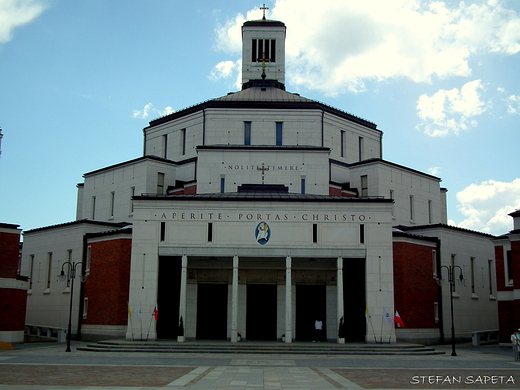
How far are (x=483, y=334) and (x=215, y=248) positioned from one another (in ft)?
84.9

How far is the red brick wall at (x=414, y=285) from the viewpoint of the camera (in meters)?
48.8

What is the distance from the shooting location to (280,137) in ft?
205

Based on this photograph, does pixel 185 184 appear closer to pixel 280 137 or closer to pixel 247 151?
pixel 247 151

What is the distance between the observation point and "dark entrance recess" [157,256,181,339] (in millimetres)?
48250

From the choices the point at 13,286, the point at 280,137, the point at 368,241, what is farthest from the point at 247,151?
the point at 13,286

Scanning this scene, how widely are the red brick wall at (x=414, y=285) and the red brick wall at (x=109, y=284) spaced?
2222 centimetres

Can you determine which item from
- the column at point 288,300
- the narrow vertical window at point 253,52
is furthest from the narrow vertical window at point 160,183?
the narrow vertical window at point 253,52

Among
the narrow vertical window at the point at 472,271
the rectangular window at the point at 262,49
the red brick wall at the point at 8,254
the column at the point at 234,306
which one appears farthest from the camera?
the rectangular window at the point at 262,49

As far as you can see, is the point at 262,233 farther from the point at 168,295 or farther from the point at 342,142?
the point at 342,142

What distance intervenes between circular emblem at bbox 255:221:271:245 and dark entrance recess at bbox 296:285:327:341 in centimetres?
624

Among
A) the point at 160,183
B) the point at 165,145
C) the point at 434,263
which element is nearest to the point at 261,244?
the point at 434,263

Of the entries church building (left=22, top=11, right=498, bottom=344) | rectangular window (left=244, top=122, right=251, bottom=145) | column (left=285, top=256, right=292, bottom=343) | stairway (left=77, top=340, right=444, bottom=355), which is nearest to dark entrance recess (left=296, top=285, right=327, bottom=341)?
church building (left=22, top=11, right=498, bottom=344)

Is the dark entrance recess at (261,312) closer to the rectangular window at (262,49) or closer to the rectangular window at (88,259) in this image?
the rectangular window at (88,259)

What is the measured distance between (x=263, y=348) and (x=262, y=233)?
29.4 ft
